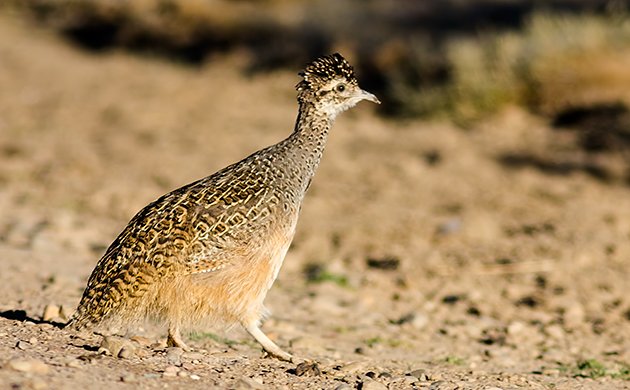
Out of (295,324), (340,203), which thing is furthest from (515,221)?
(295,324)

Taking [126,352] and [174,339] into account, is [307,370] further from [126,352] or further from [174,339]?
[126,352]

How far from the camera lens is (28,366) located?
5.07m

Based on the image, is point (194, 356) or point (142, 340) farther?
point (142, 340)

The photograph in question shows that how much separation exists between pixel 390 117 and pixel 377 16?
23.3 feet

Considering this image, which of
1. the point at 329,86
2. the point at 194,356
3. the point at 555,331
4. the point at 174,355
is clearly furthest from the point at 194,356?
the point at 555,331

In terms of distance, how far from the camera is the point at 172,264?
6.03m

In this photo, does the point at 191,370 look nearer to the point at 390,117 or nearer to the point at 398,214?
the point at 398,214

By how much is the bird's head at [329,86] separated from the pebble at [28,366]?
275 cm

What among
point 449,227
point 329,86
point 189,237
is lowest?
point 189,237

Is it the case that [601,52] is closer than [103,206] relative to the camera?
No

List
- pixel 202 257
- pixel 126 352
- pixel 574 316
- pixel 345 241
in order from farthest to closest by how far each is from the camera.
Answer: pixel 345 241 → pixel 574 316 → pixel 202 257 → pixel 126 352

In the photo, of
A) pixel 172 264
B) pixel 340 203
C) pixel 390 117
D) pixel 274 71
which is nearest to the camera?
Answer: pixel 172 264

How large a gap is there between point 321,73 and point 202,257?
5.60 ft

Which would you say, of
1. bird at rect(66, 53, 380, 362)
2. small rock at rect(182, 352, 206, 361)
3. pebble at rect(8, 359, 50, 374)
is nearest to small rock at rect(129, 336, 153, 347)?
bird at rect(66, 53, 380, 362)
